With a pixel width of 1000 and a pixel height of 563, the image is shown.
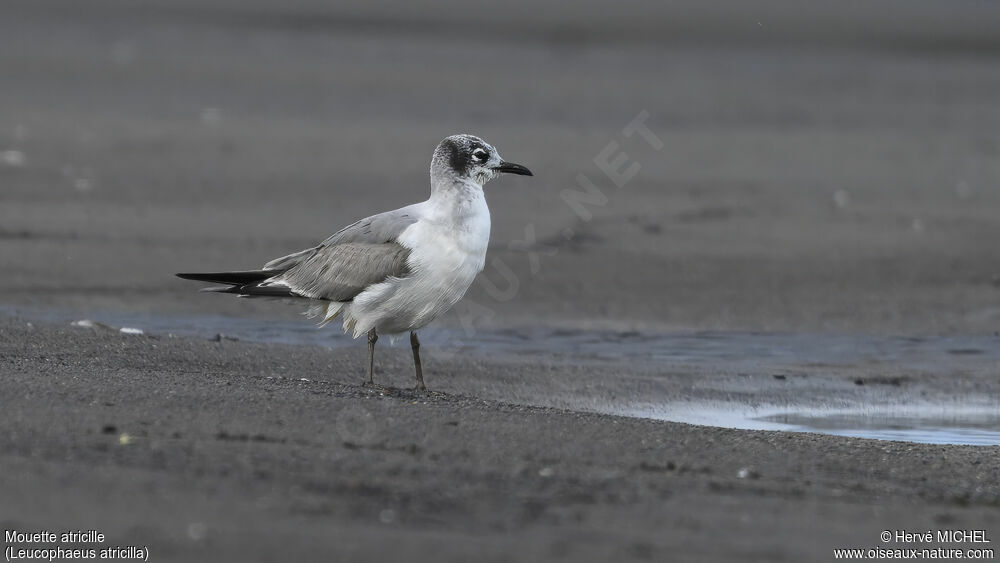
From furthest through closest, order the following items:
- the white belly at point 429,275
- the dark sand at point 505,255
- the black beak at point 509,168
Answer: the black beak at point 509,168 < the white belly at point 429,275 < the dark sand at point 505,255

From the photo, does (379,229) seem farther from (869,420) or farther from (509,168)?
(869,420)

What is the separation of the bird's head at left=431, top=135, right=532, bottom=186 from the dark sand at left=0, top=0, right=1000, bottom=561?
45.4 inches

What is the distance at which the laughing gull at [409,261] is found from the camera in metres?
7.66

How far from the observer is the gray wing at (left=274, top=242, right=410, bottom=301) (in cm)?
770

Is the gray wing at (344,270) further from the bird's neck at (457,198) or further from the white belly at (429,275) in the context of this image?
the bird's neck at (457,198)

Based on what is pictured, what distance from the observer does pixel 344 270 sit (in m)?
7.90

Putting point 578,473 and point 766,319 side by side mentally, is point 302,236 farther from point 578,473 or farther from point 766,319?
point 578,473

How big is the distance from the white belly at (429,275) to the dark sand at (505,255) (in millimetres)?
505

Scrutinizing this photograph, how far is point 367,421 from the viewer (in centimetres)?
654

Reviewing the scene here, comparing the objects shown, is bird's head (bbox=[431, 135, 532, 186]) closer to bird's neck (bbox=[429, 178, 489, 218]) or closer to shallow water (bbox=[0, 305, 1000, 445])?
bird's neck (bbox=[429, 178, 489, 218])

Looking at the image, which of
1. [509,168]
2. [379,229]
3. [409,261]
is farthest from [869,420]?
[379,229]

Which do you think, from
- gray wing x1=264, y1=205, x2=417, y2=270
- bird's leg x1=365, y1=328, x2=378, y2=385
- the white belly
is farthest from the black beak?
bird's leg x1=365, y1=328, x2=378, y2=385

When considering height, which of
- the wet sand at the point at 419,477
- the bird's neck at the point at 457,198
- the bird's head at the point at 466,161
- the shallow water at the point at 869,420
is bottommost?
the wet sand at the point at 419,477

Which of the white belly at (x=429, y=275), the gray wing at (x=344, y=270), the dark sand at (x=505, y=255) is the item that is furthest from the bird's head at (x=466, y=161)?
the dark sand at (x=505, y=255)
